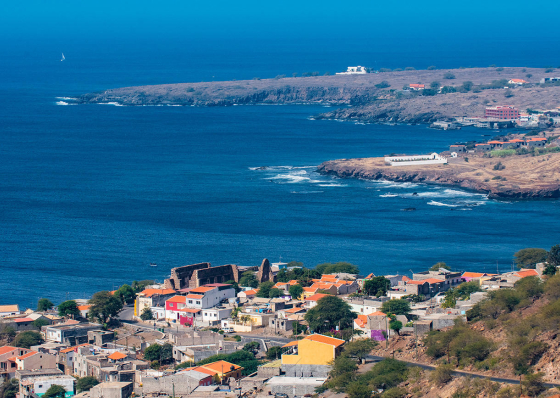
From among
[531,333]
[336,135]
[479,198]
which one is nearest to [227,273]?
[531,333]

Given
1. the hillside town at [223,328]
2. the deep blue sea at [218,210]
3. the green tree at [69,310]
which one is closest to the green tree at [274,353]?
the hillside town at [223,328]

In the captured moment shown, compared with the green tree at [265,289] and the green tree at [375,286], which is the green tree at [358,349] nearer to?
the green tree at [375,286]

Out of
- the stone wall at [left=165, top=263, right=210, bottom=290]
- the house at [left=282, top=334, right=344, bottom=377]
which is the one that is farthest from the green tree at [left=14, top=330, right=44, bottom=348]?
the house at [left=282, top=334, right=344, bottom=377]

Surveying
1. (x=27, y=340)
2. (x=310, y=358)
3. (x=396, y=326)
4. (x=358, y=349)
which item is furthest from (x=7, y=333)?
(x=358, y=349)

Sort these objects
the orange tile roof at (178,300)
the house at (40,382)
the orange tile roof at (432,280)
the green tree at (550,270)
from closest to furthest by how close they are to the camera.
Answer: the house at (40,382), the green tree at (550,270), the orange tile roof at (178,300), the orange tile roof at (432,280)

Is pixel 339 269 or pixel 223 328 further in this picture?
pixel 339 269

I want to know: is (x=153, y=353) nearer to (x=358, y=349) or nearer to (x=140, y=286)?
(x=358, y=349)
